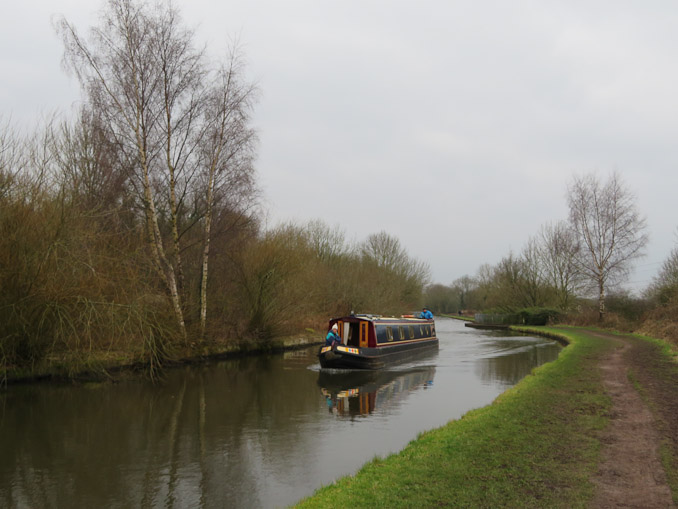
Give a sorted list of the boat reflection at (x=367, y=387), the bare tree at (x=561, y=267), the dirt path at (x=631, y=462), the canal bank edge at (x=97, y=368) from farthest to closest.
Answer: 1. the bare tree at (x=561, y=267)
2. the canal bank edge at (x=97, y=368)
3. the boat reflection at (x=367, y=387)
4. the dirt path at (x=631, y=462)

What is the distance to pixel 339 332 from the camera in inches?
760

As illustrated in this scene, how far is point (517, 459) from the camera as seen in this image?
5848 mm

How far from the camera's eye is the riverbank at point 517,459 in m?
4.79

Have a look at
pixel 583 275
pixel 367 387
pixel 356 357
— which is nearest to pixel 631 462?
pixel 367 387

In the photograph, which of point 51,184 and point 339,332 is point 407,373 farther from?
point 51,184

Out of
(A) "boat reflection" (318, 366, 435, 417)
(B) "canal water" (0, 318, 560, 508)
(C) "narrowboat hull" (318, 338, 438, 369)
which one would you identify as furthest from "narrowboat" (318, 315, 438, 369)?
(B) "canal water" (0, 318, 560, 508)

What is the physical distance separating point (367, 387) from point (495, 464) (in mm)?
9359

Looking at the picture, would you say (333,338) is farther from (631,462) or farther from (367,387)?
(631,462)

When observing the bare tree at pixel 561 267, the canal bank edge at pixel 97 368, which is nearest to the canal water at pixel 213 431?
the canal bank edge at pixel 97 368

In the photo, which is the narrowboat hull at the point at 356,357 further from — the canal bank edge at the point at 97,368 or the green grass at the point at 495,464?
the green grass at the point at 495,464

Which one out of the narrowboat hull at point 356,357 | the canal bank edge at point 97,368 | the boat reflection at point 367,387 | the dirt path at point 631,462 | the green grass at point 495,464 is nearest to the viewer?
the dirt path at point 631,462

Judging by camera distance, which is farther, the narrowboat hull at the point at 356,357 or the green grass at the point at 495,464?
the narrowboat hull at the point at 356,357

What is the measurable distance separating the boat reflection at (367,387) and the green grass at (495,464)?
3.39m

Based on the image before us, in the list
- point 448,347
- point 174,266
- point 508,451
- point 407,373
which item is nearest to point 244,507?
point 508,451
